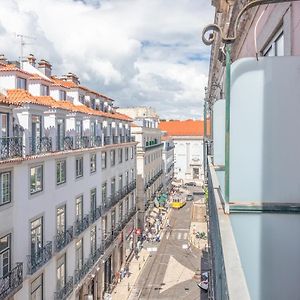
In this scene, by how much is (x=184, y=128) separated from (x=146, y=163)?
5882cm

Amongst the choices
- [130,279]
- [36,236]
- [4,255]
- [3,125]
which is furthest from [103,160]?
[4,255]

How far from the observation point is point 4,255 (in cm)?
1777

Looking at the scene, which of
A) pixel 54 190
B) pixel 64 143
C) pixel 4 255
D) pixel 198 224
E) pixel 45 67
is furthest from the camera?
pixel 198 224

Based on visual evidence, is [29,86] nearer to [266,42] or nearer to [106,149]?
[106,149]

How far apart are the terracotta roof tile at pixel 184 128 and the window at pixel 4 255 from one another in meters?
92.1

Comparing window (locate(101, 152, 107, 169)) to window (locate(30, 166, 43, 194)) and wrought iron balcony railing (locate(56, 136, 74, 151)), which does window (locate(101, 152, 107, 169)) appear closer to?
wrought iron balcony railing (locate(56, 136, 74, 151))

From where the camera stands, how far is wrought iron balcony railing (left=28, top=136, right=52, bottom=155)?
2009 cm

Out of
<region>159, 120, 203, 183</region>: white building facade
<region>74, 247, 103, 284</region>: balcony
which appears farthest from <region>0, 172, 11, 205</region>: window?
<region>159, 120, 203, 183</region>: white building facade

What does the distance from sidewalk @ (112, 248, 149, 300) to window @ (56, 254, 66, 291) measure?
11.6 meters

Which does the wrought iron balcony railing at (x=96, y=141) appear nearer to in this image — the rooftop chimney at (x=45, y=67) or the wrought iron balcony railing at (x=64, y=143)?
the wrought iron balcony railing at (x=64, y=143)

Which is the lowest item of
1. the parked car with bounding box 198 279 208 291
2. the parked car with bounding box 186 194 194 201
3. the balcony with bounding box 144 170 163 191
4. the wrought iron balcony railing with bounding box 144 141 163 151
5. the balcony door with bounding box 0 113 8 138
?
the parked car with bounding box 198 279 208 291

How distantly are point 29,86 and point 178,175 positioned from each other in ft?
281

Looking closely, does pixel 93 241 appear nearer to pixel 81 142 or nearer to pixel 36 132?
pixel 81 142

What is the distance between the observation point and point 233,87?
3998 mm
